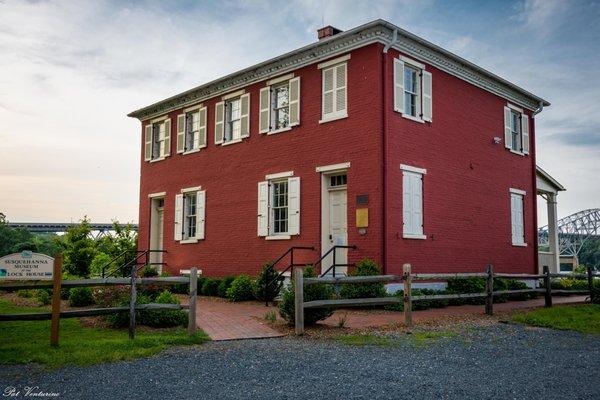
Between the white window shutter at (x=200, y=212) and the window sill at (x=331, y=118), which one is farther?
the white window shutter at (x=200, y=212)

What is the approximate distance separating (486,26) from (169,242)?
13.3 metres

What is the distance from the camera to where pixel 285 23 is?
14.8 m

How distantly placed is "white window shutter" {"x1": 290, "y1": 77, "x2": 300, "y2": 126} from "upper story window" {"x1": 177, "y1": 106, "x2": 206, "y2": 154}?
4.87m

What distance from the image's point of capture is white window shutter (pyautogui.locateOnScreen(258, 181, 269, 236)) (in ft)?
56.6

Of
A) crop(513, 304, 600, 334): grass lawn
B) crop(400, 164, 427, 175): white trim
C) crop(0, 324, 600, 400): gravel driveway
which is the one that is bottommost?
crop(0, 324, 600, 400): gravel driveway

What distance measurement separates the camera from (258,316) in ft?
39.7

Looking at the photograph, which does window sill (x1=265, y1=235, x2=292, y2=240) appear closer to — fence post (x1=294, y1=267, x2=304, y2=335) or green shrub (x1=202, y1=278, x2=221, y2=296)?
green shrub (x1=202, y1=278, x2=221, y2=296)

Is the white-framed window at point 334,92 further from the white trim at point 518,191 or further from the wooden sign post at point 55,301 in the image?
the wooden sign post at point 55,301

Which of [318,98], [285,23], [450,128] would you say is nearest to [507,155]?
[450,128]

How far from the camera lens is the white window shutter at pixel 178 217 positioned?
20859mm

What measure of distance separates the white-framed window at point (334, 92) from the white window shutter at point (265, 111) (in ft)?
7.55

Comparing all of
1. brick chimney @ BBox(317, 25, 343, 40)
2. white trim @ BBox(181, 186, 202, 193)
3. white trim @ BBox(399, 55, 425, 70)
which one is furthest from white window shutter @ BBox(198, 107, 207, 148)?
white trim @ BBox(399, 55, 425, 70)

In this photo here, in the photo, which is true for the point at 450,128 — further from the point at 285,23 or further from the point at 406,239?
the point at 285,23

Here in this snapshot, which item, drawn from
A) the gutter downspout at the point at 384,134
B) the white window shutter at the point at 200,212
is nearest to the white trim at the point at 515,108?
the gutter downspout at the point at 384,134
